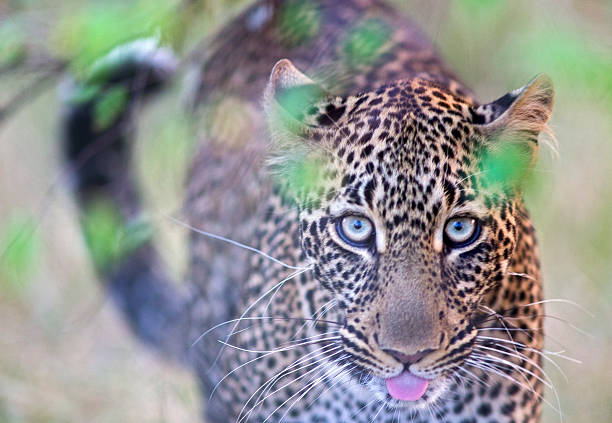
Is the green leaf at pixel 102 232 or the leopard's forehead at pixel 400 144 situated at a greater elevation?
the leopard's forehead at pixel 400 144

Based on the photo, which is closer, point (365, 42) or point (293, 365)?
point (293, 365)

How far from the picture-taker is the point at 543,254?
760cm

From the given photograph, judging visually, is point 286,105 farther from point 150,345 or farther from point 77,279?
point 77,279

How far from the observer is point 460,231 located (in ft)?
11.2

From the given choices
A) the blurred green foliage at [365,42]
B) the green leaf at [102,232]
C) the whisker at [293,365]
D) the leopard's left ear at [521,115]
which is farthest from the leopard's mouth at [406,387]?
the green leaf at [102,232]

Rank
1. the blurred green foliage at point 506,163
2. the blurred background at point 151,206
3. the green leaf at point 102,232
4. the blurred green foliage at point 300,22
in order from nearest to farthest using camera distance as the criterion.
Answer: the blurred green foliage at point 506,163 → the blurred background at point 151,206 → the blurred green foliage at point 300,22 → the green leaf at point 102,232

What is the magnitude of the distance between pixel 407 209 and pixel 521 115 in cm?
55

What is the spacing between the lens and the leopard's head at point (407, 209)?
334cm

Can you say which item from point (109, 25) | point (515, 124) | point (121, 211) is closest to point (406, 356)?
point (515, 124)

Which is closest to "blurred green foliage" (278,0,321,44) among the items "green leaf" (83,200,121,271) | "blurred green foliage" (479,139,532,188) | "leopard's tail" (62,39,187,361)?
"leopard's tail" (62,39,187,361)

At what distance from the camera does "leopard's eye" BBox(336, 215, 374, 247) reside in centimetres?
344

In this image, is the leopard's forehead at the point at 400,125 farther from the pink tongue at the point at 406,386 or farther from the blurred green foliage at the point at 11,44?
the blurred green foliage at the point at 11,44

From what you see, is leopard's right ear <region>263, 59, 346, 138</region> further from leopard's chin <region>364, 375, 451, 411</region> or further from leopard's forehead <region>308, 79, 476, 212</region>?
leopard's chin <region>364, 375, 451, 411</region>

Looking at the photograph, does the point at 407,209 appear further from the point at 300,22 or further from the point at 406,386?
the point at 300,22
